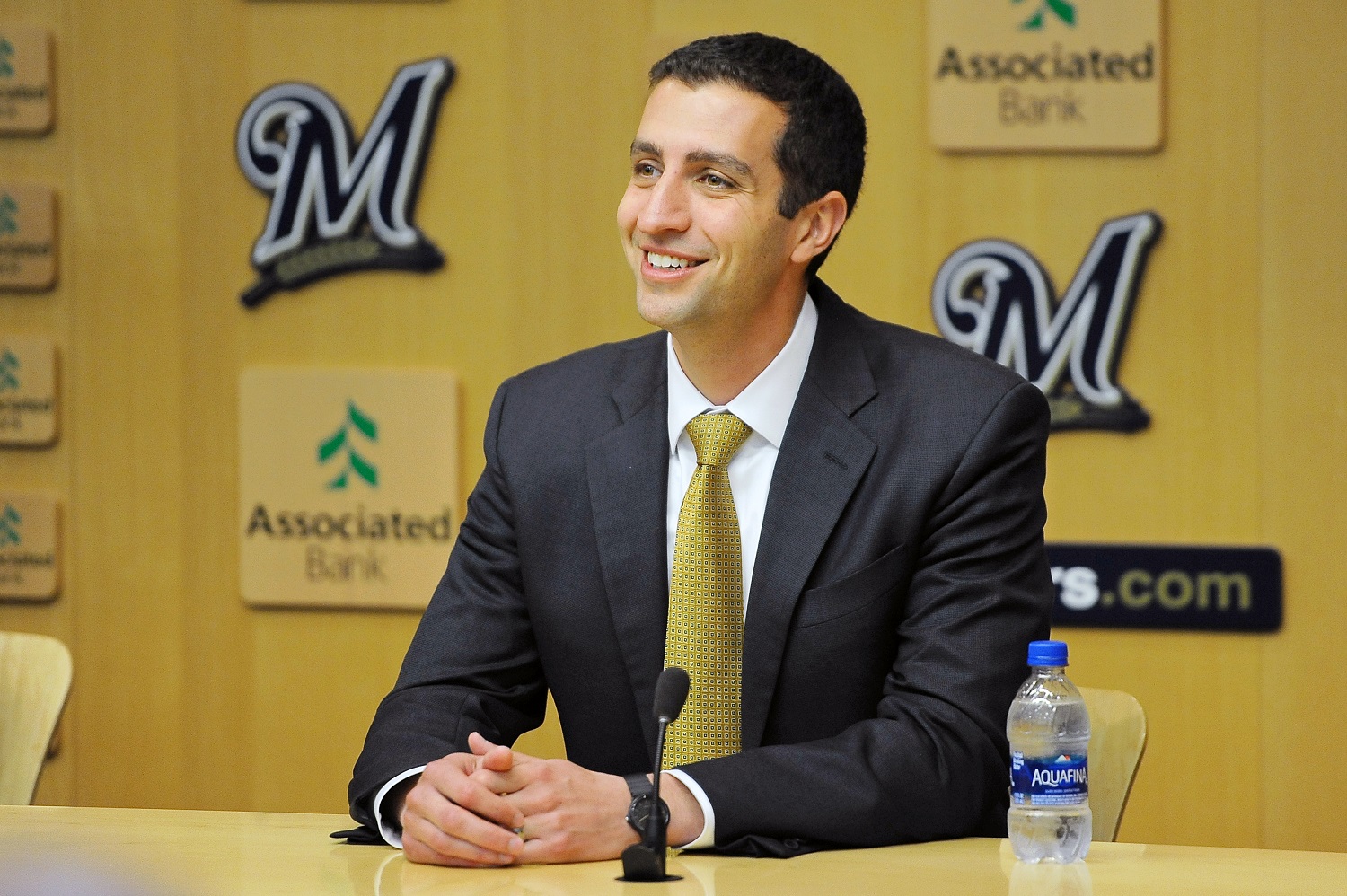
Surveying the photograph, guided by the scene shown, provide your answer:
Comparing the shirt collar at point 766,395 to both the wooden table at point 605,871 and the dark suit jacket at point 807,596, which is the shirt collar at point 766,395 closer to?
the dark suit jacket at point 807,596

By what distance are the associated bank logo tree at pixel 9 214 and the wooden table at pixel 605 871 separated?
2.35 meters

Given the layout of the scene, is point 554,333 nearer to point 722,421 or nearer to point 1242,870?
point 722,421

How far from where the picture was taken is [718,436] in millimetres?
2121

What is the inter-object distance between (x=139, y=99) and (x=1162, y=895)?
3125 millimetres

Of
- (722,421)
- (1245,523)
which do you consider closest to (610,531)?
(722,421)

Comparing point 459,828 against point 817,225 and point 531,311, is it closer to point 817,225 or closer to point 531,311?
point 817,225

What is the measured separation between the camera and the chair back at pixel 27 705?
7.93 feet

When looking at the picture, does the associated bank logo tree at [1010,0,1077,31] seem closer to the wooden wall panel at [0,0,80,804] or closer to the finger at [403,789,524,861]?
the wooden wall panel at [0,0,80,804]

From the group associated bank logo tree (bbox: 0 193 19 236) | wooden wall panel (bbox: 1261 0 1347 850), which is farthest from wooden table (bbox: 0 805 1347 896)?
associated bank logo tree (bbox: 0 193 19 236)

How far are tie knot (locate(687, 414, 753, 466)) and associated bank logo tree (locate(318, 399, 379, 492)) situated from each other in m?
1.76

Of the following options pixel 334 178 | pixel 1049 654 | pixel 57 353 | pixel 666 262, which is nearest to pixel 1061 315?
pixel 666 262

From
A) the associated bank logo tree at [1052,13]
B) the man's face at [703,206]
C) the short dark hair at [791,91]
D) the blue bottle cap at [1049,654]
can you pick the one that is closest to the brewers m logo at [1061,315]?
the associated bank logo tree at [1052,13]

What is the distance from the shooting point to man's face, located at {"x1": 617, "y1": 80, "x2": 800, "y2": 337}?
83.2 inches

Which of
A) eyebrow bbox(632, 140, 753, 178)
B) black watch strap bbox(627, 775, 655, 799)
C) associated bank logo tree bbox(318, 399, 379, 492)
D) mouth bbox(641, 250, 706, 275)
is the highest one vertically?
eyebrow bbox(632, 140, 753, 178)
